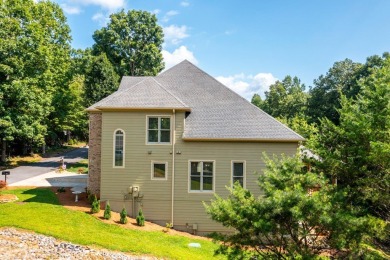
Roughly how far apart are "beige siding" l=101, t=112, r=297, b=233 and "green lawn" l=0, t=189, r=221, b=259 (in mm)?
1873

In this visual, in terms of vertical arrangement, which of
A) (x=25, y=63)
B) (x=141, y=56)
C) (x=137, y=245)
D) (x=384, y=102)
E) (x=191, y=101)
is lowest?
(x=137, y=245)

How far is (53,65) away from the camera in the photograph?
1319 inches

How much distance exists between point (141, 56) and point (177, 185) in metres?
31.1

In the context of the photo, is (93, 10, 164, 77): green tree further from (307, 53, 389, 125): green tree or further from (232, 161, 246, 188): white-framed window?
(232, 161, 246, 188): white-framed window

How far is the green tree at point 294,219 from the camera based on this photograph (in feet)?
23.2

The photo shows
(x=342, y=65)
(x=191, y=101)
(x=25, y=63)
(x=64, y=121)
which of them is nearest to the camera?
(x=191, y=101)

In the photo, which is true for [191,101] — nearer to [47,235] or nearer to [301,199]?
[47,235]

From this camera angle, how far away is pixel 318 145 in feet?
29.9

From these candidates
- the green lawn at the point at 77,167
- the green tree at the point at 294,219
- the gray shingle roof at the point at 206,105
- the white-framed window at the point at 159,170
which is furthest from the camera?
the green lawn at the point at 77,167

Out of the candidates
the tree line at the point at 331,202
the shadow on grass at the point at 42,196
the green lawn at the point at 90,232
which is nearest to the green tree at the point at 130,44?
the shadow on grass at the point at 42,196

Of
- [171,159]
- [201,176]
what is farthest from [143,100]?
[201,176]

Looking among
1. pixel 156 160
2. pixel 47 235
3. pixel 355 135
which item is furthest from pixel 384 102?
pixel 47 235

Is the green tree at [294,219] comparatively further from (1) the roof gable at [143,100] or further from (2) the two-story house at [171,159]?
(1) the roof gable at [143,100]

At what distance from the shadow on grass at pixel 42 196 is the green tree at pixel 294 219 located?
38.1 ft
